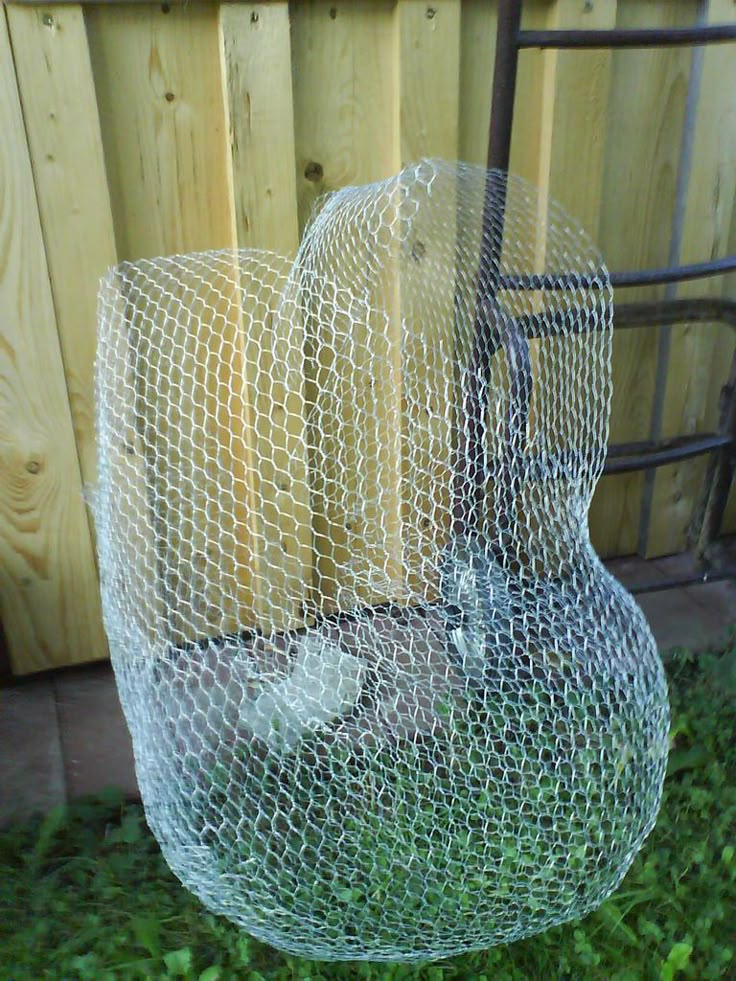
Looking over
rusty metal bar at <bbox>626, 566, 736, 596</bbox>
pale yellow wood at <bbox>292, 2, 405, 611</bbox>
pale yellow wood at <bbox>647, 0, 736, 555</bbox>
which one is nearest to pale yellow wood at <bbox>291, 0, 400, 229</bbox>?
pale yellow wood at <bbox>292, 2, 405, 611</bbox>

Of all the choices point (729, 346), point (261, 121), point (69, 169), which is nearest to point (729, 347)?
point (729, 346)

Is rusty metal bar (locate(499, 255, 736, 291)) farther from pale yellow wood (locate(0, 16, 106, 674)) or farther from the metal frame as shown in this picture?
pale yellow wood (locate(0, 16, 106, 674))

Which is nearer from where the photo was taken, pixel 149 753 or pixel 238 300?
pixel 149 753

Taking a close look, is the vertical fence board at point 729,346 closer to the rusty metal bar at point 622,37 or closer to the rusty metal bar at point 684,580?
the rusty metal bar at point 684,580

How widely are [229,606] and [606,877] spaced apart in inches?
33.1

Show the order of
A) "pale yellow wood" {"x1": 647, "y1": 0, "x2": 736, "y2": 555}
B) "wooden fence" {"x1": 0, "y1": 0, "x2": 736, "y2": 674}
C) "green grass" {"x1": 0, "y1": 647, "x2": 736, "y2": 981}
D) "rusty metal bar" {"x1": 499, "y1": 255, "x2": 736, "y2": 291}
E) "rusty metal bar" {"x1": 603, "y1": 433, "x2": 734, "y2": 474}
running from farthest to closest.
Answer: "pale yellow wood" {"x1": 647, "y1": 0, "x2": 736, "y2": 555} → "rusty metal bar" {"x1": 603, "y1": 433, "x2": 734, "y2": 474} → "wooden fence" {"x1": 0, "y1": 0, "x2": 736, "y2": 674} → "rusty metal bar" {"x1": 499, "y1": 255, "x2": 736, "y2": 291} → "green grass" {"x1": 0, "y1": 647, "x2": 736, "y2": 981}

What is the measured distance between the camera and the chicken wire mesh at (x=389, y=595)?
1233 millimetres

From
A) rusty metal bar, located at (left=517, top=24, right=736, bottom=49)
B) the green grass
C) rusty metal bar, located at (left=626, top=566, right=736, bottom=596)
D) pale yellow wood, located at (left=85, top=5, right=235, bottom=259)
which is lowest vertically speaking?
the green grass

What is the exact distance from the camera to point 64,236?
4.86ft

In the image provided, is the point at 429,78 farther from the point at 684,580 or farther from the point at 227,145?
the point at 684,580

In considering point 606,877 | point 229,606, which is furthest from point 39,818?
point 606,877

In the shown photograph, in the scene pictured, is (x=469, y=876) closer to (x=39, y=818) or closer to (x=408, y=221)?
(x=39, y=818)

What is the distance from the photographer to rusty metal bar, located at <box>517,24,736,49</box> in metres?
1.27

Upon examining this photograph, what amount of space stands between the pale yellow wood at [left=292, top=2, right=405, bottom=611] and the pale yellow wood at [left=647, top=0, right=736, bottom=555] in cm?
67
